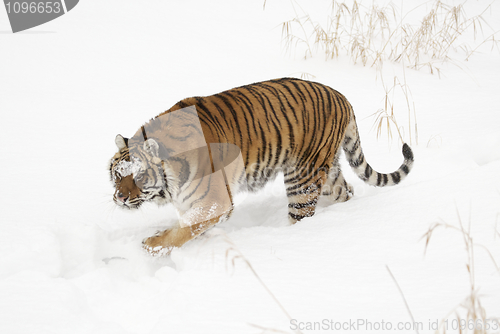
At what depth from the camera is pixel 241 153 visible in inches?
81.2

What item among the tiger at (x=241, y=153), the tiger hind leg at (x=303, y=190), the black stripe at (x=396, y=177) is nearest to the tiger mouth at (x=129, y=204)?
the tiger at (x=241, y=153)

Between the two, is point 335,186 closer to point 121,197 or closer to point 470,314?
point 121,197

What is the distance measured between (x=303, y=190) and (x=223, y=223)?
60cm

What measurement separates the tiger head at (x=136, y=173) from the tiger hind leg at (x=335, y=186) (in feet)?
3.80

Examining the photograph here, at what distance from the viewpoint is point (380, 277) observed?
4.45ft

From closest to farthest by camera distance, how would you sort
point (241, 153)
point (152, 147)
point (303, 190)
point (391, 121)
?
1. point (152, 147)
2. point (241, 153)
3. point (303, 190)
4. point (391, 121)

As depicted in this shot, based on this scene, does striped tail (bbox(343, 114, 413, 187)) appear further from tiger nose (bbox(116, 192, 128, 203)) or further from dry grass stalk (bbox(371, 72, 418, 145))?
tiger nose (bbox(116, 192, 128, 203))

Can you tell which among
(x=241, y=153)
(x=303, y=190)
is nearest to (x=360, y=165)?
(x=303, y=190)

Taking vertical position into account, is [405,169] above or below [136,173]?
below

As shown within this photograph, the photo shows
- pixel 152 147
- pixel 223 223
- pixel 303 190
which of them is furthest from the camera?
pixel 223 223

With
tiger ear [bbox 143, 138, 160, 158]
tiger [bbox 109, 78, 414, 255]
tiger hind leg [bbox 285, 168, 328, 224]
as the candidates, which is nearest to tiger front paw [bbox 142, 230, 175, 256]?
tiger [bbox 109, 78, 414, 255]

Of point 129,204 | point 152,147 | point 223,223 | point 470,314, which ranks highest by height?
point 152,147

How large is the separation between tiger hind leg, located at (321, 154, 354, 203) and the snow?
22 cm

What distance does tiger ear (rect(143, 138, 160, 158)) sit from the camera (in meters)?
1.77
